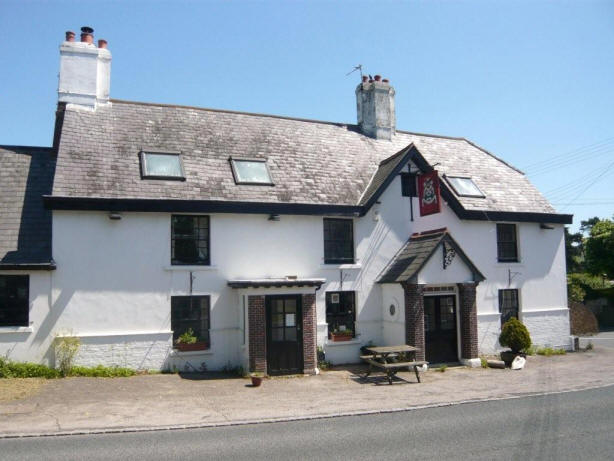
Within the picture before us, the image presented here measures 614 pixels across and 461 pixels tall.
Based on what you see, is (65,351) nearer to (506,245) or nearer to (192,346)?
(192,346)

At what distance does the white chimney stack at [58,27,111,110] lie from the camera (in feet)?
60.6

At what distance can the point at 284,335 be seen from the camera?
622 inches

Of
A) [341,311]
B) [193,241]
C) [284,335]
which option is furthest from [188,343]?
[341,311]

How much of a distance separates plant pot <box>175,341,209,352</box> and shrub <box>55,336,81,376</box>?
2772mm

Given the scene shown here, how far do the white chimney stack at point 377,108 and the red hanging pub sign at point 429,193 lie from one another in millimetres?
4823

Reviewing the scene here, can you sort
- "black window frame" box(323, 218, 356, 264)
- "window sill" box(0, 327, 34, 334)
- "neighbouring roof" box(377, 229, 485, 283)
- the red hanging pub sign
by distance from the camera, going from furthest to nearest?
"black window frame" box(323, 218, 356, 264) → the red hanging pub sign → "neighbouring roof" box(377, 229, 485, 283) → "window sill" box(0, 327, 34, 334)

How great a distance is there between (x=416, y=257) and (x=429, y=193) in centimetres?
229

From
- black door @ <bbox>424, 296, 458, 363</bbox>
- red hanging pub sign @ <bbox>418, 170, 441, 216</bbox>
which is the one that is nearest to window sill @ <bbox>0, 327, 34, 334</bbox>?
black door @ <bbox>424, 296, 458, 363</bbox>

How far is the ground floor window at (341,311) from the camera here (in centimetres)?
1758

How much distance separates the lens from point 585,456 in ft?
26.1

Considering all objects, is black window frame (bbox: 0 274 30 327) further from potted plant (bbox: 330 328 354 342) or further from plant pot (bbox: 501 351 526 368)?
plant pot (bbox: 501 351 526 368)

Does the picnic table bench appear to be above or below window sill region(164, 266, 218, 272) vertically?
below

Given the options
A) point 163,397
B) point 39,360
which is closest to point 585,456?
point 163,397

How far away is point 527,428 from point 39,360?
1223 centimetres
